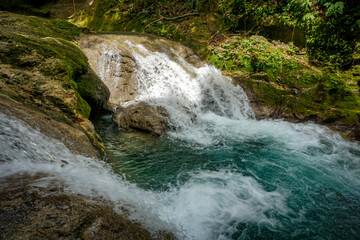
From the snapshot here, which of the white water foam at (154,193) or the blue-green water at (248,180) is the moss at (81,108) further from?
the white water foam at (154,193)

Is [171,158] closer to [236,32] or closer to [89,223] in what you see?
[89,223]

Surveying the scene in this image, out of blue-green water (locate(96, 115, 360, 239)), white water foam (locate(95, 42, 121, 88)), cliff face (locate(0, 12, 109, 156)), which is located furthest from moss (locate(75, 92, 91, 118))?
white water foam (locate(95, 42, 121, 88))

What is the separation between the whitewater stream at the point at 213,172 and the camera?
2078 mm

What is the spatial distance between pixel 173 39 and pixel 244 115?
208 inches

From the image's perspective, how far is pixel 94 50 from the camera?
655 cm

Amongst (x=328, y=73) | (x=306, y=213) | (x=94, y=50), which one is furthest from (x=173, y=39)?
(x=306, y=213)

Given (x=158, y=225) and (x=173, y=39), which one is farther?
(x=173, y=39)

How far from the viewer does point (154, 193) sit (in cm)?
288

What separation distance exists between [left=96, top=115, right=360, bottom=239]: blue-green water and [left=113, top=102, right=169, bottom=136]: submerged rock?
0.22m

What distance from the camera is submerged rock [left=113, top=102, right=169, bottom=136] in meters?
4.82

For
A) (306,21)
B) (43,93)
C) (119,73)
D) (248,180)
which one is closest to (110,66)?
(119,73)

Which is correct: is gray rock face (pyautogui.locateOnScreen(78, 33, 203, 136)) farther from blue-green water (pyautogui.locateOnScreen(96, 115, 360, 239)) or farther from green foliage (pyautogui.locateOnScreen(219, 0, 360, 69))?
green foliage (pyautogui.locateOnScreen(219, 0, 360, 69))

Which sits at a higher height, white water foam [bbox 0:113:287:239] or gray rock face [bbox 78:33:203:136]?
gray rock face [bbox 78:33:203:136]

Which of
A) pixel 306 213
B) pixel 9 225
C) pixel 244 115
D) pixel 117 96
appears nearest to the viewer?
pixel 9 225
